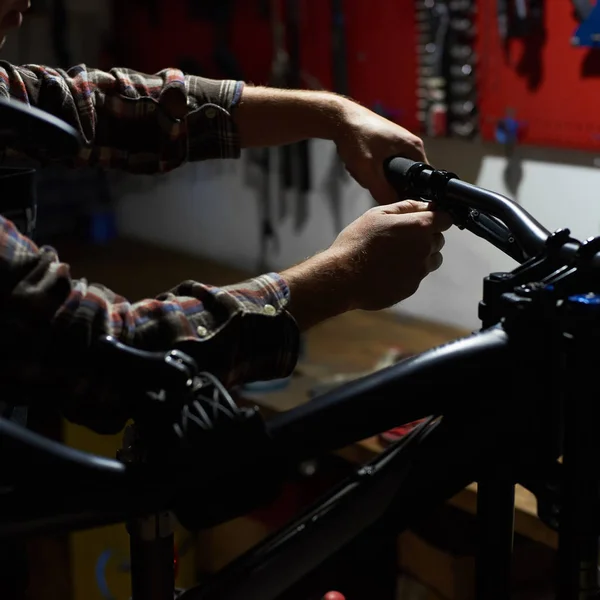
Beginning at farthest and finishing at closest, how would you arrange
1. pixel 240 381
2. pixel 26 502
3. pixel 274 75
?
pixel 274 75 → pixel 240 381 → pixel 26 502

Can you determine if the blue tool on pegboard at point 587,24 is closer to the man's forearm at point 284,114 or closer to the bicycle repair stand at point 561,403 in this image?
the man's forearm at point 284,114

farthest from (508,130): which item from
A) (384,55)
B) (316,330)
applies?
(316,330)

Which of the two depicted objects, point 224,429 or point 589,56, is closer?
point 224,429

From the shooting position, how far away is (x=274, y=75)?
2256mm

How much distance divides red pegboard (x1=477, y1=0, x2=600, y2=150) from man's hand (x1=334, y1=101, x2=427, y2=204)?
2.38ft

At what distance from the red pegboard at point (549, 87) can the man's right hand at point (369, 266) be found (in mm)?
954

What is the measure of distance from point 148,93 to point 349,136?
257mm

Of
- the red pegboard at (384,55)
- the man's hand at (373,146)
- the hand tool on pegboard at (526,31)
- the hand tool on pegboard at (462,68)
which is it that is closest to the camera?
the man's hand at (373,146)

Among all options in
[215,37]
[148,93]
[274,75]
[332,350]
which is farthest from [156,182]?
[148,93]

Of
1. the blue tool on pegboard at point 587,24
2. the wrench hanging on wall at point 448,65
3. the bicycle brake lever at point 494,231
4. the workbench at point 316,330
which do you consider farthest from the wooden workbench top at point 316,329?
the blue tool on pegboard at point 587,24

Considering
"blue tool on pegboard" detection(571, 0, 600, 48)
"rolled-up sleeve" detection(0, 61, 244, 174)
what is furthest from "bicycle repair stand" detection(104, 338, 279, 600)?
"blue tool on pegboard" detection(571, 0, 600, 48)

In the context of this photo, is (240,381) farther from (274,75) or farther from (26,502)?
(274,75)

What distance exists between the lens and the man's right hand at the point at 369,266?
29.6 inches

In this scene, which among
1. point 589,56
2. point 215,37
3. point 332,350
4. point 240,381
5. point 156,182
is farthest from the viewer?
point 156,182
